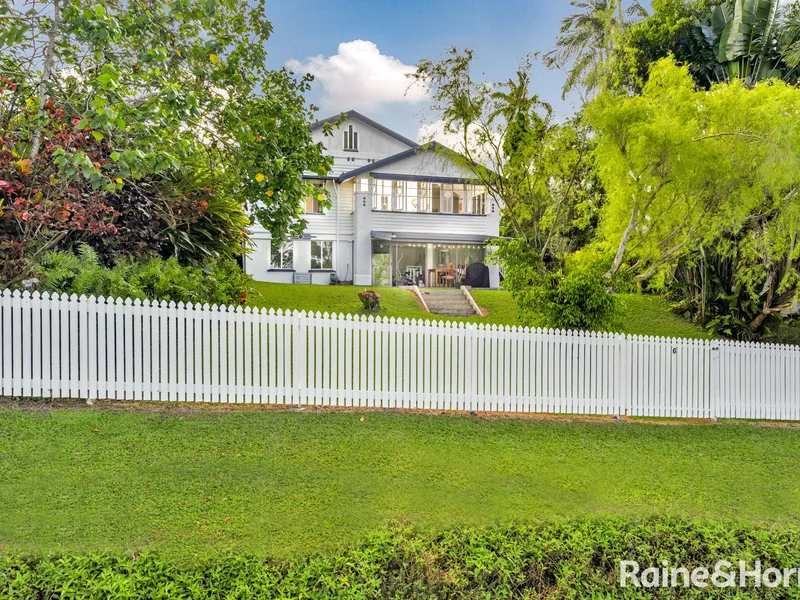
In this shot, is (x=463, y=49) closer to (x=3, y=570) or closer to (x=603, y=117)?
(x=603, y=117)

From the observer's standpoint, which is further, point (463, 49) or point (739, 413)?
point (463, 49)

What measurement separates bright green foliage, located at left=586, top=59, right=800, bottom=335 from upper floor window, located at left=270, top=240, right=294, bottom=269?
49.6ft

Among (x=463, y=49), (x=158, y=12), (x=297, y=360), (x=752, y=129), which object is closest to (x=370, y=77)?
(x=463, y=49)

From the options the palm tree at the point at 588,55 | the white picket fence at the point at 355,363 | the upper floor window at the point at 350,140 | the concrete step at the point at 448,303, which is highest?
the upper floor window at the point at 350,140

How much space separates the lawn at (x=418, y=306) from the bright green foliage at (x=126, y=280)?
4234 millimetres

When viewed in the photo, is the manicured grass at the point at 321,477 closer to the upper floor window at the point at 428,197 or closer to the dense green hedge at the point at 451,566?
the dense green hedge at the point at 451,566

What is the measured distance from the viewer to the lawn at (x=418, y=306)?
45.5 ft

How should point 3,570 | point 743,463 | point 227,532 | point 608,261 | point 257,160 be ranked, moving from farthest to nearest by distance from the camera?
point 608,261
point 257,160
point 743,463
point 227,532
point 3,570

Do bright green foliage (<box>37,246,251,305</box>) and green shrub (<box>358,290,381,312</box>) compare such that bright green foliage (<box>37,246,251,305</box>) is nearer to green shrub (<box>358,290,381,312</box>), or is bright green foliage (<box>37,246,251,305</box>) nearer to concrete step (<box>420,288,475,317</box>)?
green shrub (<box>358,290,381,312</box>)

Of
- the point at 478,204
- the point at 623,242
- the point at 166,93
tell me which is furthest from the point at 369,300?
the point at 478,204

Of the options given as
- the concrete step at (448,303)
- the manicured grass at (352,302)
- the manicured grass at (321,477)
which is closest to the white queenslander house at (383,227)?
the concrete step at (448,303)

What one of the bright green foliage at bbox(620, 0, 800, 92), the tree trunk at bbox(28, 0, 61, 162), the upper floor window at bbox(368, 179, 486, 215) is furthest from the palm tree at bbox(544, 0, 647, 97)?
the upper floor window at bbox(368, 179, 486, 215)

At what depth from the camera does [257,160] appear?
7980 mm

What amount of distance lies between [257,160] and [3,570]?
6335mm
